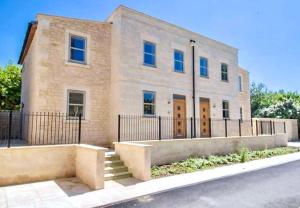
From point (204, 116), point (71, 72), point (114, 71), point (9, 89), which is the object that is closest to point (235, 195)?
point (114, 71)

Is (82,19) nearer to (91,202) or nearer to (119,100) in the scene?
(119,100)

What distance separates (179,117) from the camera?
1504 centimetres

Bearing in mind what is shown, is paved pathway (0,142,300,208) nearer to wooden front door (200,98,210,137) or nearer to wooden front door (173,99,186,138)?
wooden front door (173,99,186,138)

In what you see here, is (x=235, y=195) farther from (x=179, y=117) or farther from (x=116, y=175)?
(x=179, y=117)

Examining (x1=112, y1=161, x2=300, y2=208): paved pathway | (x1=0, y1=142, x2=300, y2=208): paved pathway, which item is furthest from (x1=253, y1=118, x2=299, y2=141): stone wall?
(x1=0, y1=142, x2=300, y2=208): paved pathway

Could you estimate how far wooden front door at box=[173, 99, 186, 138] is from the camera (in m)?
14.6

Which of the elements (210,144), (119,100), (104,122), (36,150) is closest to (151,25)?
(119,100)

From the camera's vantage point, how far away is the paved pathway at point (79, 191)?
19.1 ft

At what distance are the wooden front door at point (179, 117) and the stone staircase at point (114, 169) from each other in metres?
6.08

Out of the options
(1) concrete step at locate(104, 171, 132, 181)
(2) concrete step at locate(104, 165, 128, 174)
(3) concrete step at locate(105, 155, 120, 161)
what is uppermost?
(3) concrete step at locate(105, 155, 120, 161)

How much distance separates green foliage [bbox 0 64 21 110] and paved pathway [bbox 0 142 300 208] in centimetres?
2203

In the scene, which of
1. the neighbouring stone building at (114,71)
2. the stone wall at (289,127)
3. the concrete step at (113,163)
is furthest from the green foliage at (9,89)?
the stone wall at (289,127)

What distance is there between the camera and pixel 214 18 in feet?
44.5

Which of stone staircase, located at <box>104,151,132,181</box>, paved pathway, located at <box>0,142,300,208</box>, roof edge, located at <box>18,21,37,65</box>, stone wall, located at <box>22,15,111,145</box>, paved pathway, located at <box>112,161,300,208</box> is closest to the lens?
paved pathway, located at <box>112,161,300,208</box>
